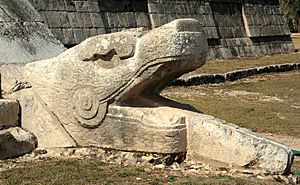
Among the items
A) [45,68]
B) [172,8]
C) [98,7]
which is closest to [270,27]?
[172,8]

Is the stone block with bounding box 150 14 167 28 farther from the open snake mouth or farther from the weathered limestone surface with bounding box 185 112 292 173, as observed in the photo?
the weathered limestone surface with bounding box 185 112 292 173

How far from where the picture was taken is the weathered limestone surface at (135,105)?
16.9 feet

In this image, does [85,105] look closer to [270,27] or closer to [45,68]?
[45,68]

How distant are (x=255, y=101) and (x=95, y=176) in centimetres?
852

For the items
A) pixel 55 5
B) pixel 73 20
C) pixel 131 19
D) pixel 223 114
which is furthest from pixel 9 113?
pixel 131 19

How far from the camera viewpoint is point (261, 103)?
12.5 m

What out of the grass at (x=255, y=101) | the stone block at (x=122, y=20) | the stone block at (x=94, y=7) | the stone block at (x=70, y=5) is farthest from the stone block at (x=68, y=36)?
the grass at (x=255, y=101)

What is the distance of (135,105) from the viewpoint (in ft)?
18.5

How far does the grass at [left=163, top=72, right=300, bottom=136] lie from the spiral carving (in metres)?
4.18

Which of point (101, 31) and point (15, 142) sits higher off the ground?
point (101, 31)

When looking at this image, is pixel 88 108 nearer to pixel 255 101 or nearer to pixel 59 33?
pixel 255 101

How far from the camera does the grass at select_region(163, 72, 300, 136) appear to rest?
9.80 metres

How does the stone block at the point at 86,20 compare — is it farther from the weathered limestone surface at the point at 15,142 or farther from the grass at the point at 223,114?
the weathered limestone surface at the point at 15,142

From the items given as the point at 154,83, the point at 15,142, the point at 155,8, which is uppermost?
the point at 155,8
